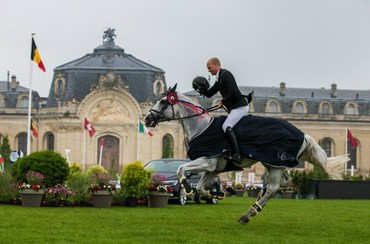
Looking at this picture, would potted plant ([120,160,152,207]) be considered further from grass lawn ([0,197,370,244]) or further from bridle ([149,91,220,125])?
bridle ([149,91,220,125])

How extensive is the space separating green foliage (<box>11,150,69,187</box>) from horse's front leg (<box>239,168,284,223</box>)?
1092 cm

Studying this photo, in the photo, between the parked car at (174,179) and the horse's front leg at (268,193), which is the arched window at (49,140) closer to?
the parked car at (174,179)

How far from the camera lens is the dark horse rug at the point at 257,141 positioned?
1891cm

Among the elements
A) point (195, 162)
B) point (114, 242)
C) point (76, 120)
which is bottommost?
point (114, 242)

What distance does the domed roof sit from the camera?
9106 centimetres

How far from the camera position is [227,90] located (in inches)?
758

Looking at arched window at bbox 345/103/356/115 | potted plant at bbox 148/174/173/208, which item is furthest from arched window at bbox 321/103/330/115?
potted plant at bbox 148/174/173/208

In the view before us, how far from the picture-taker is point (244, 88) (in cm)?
10506

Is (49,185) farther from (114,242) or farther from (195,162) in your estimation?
(114,242)

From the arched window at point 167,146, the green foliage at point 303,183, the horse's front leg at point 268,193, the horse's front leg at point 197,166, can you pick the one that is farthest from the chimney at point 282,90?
the horse's front leg at point 197,166

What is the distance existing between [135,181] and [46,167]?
8.72 ft

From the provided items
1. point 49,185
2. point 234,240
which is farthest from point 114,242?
point 49,185

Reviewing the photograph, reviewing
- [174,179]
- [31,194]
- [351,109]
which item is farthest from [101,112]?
[31,194]

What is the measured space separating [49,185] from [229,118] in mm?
11277
